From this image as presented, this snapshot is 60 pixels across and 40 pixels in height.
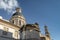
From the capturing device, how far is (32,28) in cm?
2778

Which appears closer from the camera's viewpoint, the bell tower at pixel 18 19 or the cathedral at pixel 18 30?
the cathedral at pixel 18 30

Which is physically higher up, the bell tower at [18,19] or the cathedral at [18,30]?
the bell tower at [18,19]

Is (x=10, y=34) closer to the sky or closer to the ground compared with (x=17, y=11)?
closer to the ground

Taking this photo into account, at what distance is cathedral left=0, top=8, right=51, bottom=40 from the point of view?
27.1 meters

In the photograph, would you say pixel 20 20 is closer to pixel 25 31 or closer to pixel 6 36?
pixel 6 36

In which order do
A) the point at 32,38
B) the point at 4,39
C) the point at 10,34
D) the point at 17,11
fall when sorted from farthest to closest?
the point at 17,11, the point at 10,34, the point at 4,39, the point at 32,38

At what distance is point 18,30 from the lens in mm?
42312

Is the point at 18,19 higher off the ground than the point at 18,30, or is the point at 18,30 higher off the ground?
the point at 18,19

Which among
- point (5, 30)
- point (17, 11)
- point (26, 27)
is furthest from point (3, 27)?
point (17, 11)

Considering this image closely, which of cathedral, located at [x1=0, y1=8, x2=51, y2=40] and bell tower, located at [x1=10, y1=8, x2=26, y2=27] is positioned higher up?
bell tower, located at [x1=10, y1=8, x2=26, y2=27]

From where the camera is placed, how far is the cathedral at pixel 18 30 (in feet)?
89.0

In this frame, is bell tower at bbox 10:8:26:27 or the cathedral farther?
bell tower at bbox 10:8:26:27

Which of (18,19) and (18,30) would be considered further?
(18,19)

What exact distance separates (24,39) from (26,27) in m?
2.73
